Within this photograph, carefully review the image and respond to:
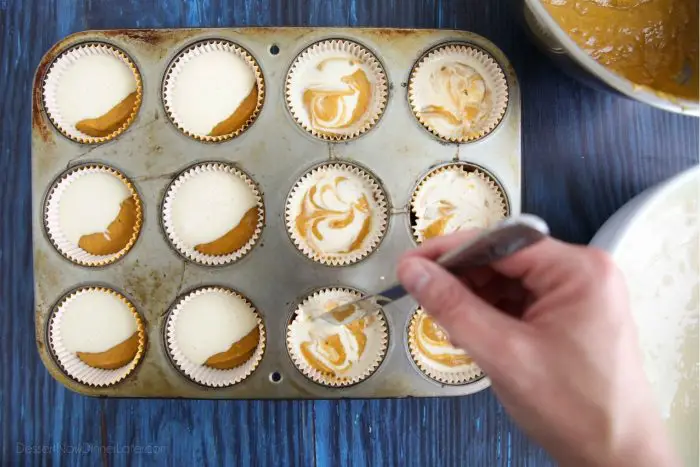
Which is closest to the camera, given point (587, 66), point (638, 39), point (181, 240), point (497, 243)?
point (497, 243)

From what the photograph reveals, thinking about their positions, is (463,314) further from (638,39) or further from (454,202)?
(638,39)

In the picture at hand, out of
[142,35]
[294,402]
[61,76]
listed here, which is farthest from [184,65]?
[294,402]

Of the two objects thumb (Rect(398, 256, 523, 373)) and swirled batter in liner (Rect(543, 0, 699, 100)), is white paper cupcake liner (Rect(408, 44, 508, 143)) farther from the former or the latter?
thumb (Rect(398, 256, 523, 373))

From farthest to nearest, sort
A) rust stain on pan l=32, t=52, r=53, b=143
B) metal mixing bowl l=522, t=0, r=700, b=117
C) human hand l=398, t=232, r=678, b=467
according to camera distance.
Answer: rust stain on pan l=32, t=52, r=53, b=143, metal mixing bowl l=522, t=0, r=700, b=117, human hand l=398, t=232, r=678, b=467

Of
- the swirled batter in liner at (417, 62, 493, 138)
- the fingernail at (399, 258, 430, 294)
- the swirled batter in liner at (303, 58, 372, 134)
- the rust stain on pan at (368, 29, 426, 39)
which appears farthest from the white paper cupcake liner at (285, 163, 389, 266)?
the fingernail at (399, 258, 430, 294)

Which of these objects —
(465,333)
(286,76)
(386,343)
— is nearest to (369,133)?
(286,76)

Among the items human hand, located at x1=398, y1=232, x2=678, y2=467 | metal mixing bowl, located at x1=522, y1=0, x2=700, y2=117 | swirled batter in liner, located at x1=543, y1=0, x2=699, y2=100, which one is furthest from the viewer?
swirled batter in liner, located at x1=543, y1=0, x2=699, y2=100

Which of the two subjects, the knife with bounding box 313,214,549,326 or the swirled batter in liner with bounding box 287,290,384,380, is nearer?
the knife with bounding box 313,214,549,326
